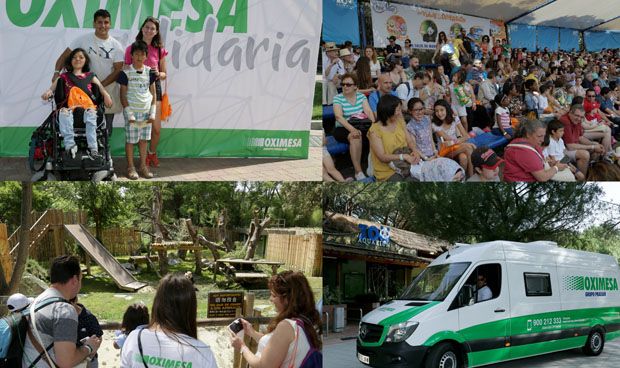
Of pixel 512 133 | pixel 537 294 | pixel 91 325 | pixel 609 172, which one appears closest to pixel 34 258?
pixel 91 325

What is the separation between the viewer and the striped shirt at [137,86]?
6.42m

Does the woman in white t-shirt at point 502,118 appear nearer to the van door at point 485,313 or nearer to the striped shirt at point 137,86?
the van door at point 485,313

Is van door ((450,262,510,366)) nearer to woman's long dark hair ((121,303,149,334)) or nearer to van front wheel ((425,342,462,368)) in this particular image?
van front wheel ((425,342,462,368))

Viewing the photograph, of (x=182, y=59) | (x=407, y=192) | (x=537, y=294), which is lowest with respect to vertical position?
(x=537, y=294)

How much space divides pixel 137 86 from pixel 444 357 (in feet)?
15.1

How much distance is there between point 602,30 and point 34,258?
1154 centimetres

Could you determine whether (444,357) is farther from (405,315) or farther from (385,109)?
(385,109)

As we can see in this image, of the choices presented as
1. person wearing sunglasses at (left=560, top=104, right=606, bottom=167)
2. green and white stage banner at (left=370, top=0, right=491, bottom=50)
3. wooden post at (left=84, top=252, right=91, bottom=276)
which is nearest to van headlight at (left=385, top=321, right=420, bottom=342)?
green and white stage banner at (left=370, top=0, right=491, bottom=50)

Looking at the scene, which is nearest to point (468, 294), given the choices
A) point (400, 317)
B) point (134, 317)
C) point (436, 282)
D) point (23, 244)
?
point (436, 282)

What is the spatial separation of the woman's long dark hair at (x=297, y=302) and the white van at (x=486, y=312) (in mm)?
3444

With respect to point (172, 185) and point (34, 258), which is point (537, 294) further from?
point (34, 258)

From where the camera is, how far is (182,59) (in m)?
7.42

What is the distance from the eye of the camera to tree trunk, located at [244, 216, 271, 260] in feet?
36.3

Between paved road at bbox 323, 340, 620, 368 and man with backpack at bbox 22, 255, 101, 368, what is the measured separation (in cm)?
531
